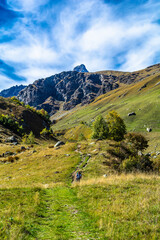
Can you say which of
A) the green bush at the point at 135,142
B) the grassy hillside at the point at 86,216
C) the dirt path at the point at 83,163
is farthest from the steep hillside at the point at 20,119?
the grassy hillside at the point at 86,216

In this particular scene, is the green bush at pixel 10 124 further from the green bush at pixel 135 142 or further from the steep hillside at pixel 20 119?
the green bush at pixel 135 142

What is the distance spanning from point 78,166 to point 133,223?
21173 mm

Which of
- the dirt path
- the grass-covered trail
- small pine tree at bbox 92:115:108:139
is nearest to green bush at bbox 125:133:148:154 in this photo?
the dirt path

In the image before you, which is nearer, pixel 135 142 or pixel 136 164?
pixel 136 164

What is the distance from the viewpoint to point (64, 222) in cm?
818

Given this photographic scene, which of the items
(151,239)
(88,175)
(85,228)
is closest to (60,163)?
(88,175)

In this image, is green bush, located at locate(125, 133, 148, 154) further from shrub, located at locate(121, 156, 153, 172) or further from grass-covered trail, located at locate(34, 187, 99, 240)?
grass-covered trail, located at locate(34, 187, 99, 240)

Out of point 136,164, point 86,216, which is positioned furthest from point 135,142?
point 86,216

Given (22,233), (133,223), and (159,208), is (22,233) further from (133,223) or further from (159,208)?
(159,208)

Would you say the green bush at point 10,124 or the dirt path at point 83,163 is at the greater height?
the green bush at point 10,124

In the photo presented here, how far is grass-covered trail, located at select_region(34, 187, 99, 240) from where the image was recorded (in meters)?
6.63

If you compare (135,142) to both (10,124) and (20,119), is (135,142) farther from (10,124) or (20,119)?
(20,119)

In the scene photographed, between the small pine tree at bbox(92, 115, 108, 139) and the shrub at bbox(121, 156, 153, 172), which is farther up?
the small pine tree at bbox(92, 115, 108, 139)

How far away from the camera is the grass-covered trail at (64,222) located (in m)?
6.63
